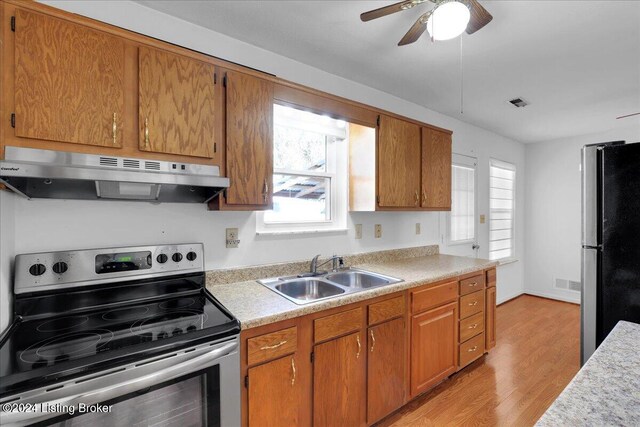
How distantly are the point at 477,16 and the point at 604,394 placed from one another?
5.08 ft

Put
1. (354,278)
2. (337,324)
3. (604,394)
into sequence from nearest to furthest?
(604,394), (337,324), (354,278)

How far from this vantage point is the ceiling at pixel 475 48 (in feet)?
5.45

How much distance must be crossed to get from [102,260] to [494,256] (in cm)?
457

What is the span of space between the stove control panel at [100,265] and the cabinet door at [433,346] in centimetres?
154

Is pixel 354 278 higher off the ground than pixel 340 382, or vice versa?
pixel 354 278

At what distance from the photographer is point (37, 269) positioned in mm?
1316

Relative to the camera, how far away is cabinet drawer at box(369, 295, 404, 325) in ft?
5.91

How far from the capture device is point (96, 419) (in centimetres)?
98

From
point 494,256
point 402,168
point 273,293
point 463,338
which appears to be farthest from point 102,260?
point 494,256

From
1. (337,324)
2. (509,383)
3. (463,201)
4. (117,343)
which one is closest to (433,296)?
(337,324)

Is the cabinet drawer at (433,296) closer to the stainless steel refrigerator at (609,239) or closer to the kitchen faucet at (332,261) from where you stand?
the kitchen faucet at (332,261)

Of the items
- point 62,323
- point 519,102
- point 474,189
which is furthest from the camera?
point 474,189

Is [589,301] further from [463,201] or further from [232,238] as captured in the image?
[232,238]

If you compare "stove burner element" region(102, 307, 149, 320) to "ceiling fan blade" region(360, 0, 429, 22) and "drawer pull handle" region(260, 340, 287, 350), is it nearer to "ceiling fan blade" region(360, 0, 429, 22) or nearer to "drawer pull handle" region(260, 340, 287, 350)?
"drawer pull handle" region(260, 340, 287, 350)
